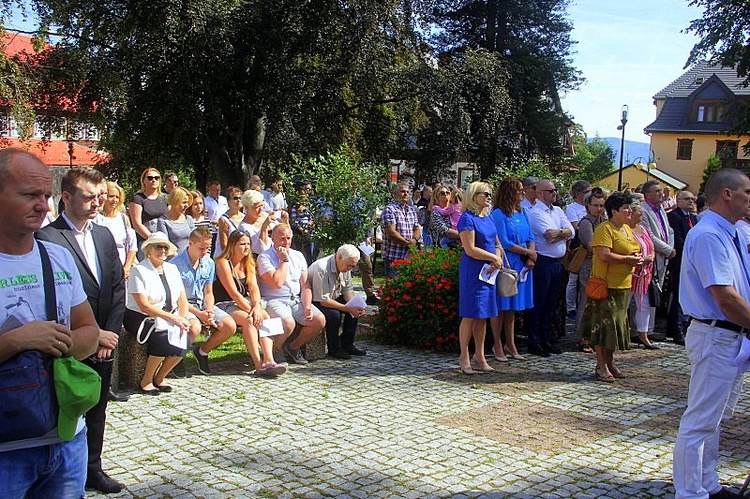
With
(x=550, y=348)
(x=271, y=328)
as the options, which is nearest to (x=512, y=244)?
(x=550, y=348)

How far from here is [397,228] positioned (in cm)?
1227

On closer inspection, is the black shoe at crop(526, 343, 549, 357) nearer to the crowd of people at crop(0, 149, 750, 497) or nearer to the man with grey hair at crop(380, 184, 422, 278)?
the crowd of people at crop(0, 149, 750, 497)

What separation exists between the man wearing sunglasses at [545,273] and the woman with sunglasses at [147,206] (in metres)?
4.76

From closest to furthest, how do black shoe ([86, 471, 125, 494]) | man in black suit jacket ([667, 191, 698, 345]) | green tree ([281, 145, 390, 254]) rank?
black shoe ([86, 471, 125, 494])
man in black suit jacket ([667, 191, 698, 345])
green tree ([281, 145, 390, 254])

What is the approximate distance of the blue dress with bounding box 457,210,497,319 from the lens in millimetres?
7781

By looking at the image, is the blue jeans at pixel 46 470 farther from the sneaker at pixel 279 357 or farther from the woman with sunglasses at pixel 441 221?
the woman with sunglasses at pixel 441 221

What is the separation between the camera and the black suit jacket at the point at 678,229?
10359mm

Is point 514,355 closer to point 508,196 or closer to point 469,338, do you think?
point 469,338

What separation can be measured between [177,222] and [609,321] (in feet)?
17.0

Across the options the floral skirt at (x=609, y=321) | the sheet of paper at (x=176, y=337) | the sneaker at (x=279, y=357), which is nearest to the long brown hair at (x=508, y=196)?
the floral skirt at (x=609, y=321)

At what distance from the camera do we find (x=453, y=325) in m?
8.98

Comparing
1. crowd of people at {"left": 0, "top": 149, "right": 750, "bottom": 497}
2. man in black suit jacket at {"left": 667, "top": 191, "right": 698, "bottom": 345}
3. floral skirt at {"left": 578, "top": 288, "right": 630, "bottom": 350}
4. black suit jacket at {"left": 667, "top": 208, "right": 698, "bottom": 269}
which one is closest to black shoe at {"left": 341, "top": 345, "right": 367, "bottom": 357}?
crowd of people at {"left": 0, "top": 149, "right": 750, "bottom": 497}

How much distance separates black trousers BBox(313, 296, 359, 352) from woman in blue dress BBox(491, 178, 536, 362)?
5.44 ft

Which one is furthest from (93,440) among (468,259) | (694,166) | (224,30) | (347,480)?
Answer: (694,166)
